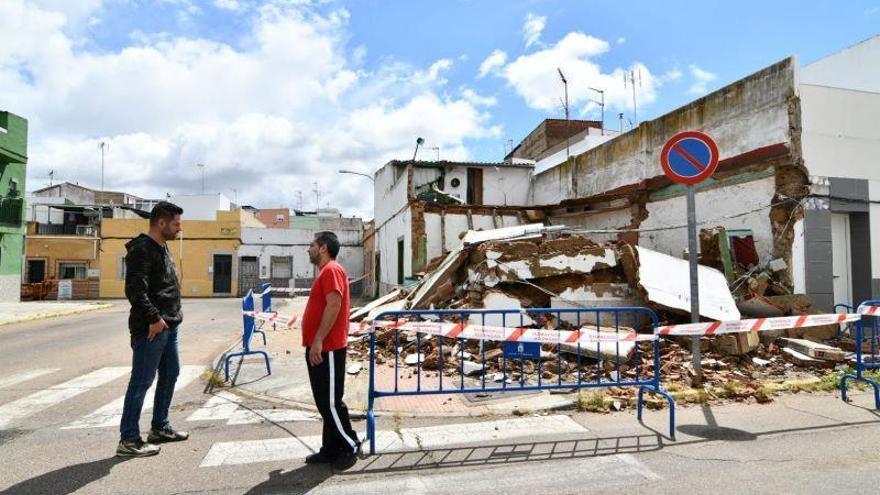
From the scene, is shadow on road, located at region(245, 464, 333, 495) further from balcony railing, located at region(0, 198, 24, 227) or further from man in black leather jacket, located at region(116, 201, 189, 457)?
balcony railing, located at region(0, 198, 24, 227)

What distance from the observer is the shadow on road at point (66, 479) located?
346cm

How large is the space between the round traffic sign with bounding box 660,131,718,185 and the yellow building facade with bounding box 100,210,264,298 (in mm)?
32906

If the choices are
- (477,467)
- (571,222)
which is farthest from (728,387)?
(571,222)

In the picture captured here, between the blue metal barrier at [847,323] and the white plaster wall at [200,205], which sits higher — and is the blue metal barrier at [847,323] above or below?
below

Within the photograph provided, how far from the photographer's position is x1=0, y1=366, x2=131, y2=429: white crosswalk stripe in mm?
5335

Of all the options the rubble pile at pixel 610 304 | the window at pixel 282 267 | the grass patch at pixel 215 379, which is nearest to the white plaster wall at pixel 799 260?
the rubble pile at pixel 610 304

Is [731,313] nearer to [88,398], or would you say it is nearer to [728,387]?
[728,387]

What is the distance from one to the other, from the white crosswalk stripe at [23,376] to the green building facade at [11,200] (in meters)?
20.6

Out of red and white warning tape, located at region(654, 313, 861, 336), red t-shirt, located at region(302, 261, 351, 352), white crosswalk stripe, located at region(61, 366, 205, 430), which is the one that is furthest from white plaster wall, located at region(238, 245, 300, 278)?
red t-shirt, located at region(302, 261, 351, 352)

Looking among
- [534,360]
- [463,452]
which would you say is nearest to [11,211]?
[534,360]

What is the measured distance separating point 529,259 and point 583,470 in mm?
5885

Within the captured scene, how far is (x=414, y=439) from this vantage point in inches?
180

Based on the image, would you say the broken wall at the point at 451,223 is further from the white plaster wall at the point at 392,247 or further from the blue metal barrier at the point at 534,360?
the blue metal barrier at the point at 534,360

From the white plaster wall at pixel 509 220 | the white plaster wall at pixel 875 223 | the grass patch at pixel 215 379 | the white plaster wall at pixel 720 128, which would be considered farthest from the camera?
the white plaster wall at pixel 509 220
